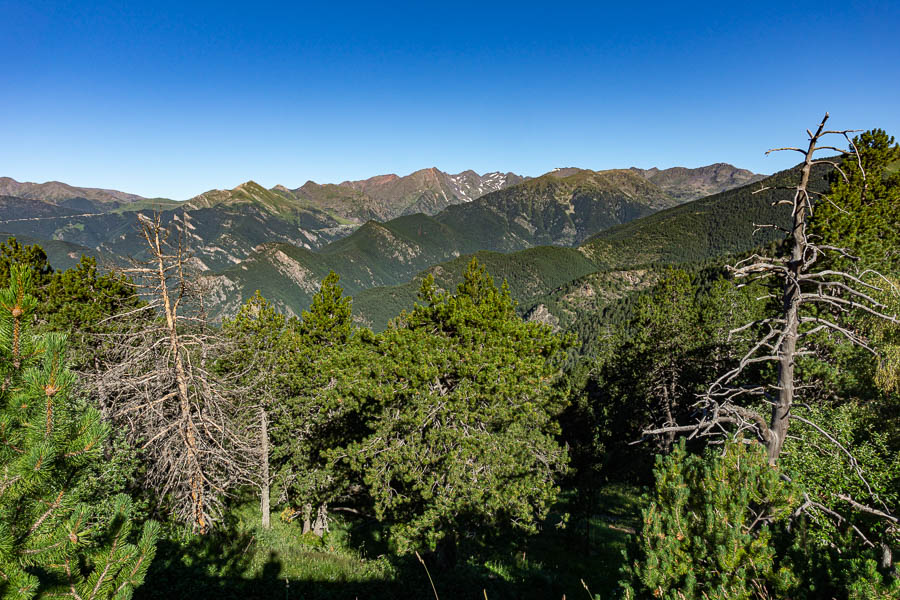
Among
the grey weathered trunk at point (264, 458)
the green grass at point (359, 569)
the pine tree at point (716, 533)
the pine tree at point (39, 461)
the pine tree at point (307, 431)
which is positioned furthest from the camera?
the pine tree at point (307, 431)

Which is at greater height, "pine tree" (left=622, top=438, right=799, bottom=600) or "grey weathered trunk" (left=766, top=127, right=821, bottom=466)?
"grey weathered trunk" (left=766, top=127, right=821, bottom=466)

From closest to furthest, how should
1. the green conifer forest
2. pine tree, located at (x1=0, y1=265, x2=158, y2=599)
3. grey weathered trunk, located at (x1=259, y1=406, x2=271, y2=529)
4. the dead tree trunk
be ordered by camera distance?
pine tree, located at (x1=0, y1=265, x2=158, y2=599) → the green conifer forest → the dead tree trunk → grey weathered trunk, located at (x1=259, y1=406, x2=271, y2=529)

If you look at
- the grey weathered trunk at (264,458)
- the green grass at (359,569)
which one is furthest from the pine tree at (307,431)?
the green grass at (359,569)

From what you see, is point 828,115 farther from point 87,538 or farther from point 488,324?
point 488,324

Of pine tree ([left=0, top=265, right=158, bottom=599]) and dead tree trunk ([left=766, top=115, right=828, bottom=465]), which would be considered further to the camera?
dead tree trunk ([left=766, top=115, right=828, bottom=465])

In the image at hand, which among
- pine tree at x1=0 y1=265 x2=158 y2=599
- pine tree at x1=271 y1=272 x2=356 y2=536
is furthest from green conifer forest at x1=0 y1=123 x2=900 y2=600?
pine tree at x1=271 y1=272 x2=356 y2=536

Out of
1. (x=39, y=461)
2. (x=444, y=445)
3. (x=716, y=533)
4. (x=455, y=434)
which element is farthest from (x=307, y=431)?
(x=716, y=533)

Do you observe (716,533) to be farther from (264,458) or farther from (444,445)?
(264,458)

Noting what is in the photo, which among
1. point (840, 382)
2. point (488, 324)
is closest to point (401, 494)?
point (488, 324)

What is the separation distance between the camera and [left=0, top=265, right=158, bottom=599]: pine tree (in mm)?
3389

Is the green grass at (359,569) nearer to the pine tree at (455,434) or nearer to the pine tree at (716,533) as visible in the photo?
the pine tree at (455,434)

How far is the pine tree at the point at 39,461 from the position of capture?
3.39 m

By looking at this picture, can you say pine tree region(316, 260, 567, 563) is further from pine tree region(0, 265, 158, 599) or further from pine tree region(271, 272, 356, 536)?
pine tree region(0, 265, 158, 599)

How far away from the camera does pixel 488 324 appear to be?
56.5ft
